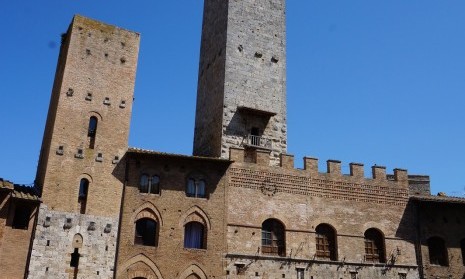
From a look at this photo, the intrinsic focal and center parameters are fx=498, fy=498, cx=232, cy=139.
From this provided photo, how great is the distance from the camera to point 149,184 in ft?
73.2

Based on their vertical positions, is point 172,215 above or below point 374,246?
above

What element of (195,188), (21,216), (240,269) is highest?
(195,188)

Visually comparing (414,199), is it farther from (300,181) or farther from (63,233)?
(63,233)

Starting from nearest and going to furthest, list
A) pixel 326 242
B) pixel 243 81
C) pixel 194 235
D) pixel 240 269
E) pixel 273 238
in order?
pixel 240 269 < pixel 194 235 < pixel 273 238 < pixel 326 242 < pixel 243 81

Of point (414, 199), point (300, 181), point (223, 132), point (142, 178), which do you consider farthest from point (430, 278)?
point (142, 178)

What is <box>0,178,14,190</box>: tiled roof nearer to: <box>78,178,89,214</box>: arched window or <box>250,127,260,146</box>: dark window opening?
<box>78,178,89,214</box>: arched window

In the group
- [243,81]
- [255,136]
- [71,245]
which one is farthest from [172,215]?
[243,81]

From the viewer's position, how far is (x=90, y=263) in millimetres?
20188

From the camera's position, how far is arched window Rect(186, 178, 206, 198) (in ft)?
74.5

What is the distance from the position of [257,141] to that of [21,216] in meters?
12.1

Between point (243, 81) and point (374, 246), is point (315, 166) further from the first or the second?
point (243, 81)

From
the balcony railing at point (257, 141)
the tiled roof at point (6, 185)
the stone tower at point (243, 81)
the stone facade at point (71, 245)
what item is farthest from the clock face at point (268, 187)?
the tiled roof at point (6, 185)

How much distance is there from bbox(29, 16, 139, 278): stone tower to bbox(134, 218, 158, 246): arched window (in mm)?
986

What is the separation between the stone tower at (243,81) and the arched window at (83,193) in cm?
713
